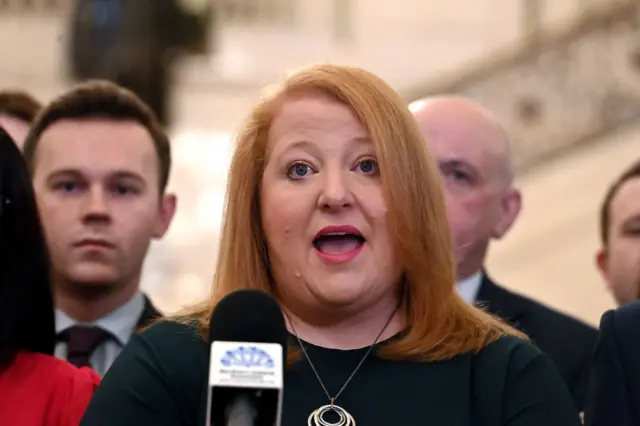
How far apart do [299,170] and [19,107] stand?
5.61ft

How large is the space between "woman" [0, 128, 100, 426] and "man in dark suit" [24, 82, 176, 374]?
622mm

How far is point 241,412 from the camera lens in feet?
4.72

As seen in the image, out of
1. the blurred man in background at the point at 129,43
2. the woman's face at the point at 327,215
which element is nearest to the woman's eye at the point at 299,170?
the woman's face at the point at 327,215

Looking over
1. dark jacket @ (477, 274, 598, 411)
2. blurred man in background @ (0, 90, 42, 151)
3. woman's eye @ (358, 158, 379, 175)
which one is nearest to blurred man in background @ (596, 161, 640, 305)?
dark jacket @ (477, 274, 598, 411)

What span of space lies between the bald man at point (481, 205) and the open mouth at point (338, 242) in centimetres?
108

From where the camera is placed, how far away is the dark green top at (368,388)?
73.0 inches

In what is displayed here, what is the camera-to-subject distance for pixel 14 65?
10.6 m

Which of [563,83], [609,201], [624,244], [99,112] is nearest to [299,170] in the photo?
[99,112]

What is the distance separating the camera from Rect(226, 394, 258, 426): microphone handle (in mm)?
1438

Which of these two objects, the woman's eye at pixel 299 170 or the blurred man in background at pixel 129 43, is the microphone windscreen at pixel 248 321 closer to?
the woman's eye at pixel 299 170

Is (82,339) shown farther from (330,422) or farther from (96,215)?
(330,422)

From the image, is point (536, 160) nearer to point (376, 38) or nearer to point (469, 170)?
point (376, 38)

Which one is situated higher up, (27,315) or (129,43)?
(129,43)

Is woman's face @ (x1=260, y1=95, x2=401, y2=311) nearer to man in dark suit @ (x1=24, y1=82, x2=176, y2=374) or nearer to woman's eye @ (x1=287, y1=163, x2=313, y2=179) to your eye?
woman's eye @ (x1=287, y1=163, x2=313, y2=179)
